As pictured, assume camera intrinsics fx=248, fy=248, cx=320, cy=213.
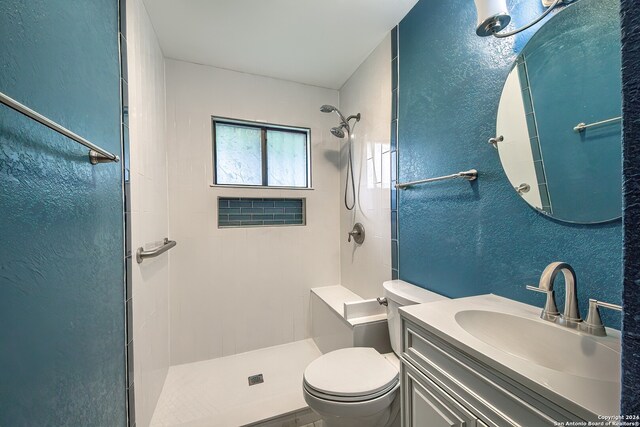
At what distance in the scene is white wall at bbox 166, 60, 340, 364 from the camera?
196 cm

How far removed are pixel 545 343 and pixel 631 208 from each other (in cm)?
70

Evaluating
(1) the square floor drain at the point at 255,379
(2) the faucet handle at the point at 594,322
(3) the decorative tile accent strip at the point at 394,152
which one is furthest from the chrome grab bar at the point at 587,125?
(1) the square floor drain at the point at 255,379

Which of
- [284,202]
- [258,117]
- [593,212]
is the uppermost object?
[258,117]

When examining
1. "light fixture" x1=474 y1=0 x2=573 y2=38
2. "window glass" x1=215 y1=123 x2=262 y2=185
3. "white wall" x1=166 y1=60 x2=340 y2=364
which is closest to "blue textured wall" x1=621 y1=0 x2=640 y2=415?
"light fixture" x1=474 y1=0 x2=573 y2=38

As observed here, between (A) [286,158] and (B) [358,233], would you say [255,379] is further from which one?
(A) [286,158]

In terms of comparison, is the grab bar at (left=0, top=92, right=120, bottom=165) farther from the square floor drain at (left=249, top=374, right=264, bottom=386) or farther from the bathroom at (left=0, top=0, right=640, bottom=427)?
the square floor drain at (left=249, top=374, right=264, bottom=386)

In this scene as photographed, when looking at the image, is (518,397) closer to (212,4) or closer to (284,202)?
(284,202)

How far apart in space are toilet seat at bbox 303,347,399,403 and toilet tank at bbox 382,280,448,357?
150 millimetres

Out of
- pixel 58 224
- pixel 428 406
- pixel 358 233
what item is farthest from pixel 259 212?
pixel 428 406

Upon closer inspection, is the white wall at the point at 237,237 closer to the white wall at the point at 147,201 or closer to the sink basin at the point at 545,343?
the white wall at the point at 147,201

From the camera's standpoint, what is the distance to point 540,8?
879mm

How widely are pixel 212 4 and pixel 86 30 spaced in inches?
32.6

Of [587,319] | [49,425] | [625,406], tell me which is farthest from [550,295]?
[49,425]

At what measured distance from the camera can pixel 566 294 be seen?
0.75 meters
